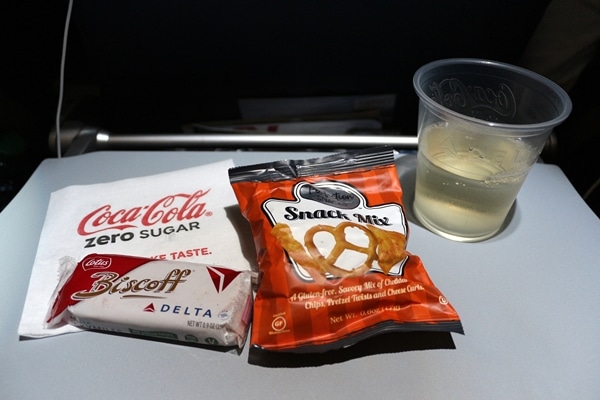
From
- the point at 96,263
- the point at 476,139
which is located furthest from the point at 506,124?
the point at 96,263

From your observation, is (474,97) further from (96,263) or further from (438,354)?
(96,263)

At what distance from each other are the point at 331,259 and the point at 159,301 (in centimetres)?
17

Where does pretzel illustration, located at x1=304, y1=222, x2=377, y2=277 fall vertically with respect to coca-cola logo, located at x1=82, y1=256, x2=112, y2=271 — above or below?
above

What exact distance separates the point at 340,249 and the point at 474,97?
0.29 meters

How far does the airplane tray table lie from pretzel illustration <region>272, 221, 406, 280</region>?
75mm

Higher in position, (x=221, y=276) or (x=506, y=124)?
(x=506, y=124)

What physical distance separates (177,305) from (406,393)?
0.22 meters

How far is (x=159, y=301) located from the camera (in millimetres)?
415

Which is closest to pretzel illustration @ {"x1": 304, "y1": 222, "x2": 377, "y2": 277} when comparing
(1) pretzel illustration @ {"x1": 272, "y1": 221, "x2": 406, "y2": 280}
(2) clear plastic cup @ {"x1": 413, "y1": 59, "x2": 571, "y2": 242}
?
(1) pretzel illustration @ {"x1": 272, "y1": 221, "x2": 406, "y2": 280}

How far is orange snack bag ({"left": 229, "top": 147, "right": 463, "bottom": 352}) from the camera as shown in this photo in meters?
0.41

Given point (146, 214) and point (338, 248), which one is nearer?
point (338, 248)

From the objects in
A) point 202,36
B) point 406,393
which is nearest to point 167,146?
point 202,36

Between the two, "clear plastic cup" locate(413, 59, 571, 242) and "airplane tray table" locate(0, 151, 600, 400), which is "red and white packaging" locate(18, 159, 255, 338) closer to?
"airplane tray table" locate(0, 151, 600, 400)

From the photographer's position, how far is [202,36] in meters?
0.78
